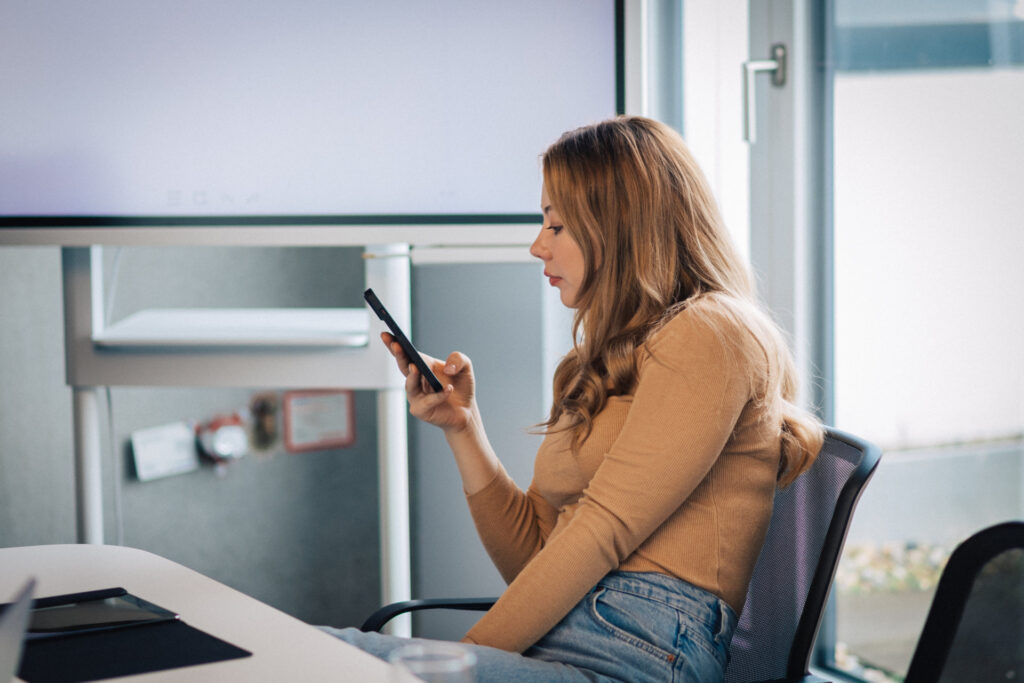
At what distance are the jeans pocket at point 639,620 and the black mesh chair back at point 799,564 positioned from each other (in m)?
0.13

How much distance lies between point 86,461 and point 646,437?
1.21 meters

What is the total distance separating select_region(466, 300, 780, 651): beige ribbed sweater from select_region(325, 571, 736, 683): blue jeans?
0.07 ft

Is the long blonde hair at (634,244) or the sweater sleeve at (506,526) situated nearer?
the long blonde hair at (634,244)

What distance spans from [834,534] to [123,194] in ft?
4.48

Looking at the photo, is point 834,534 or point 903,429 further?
point 903,429

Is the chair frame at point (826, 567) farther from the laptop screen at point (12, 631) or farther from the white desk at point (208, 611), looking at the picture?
the laptop screen at point (12, 631)

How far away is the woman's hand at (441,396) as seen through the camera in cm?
143

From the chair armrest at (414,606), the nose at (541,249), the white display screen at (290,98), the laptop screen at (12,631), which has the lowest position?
the chair armrest at (414,606)

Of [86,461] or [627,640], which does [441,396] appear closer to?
[627,640]

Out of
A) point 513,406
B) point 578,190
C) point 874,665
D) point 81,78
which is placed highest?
point 81,78

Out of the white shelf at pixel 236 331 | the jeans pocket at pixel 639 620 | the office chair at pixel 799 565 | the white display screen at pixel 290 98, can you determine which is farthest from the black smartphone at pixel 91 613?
the white display screen at pixel 290 98

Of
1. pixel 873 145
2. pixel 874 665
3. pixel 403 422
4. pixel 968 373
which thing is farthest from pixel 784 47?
pixel 874 665

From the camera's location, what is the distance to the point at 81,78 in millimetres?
1791

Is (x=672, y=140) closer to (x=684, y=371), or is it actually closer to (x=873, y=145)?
(x=684, y=371)
